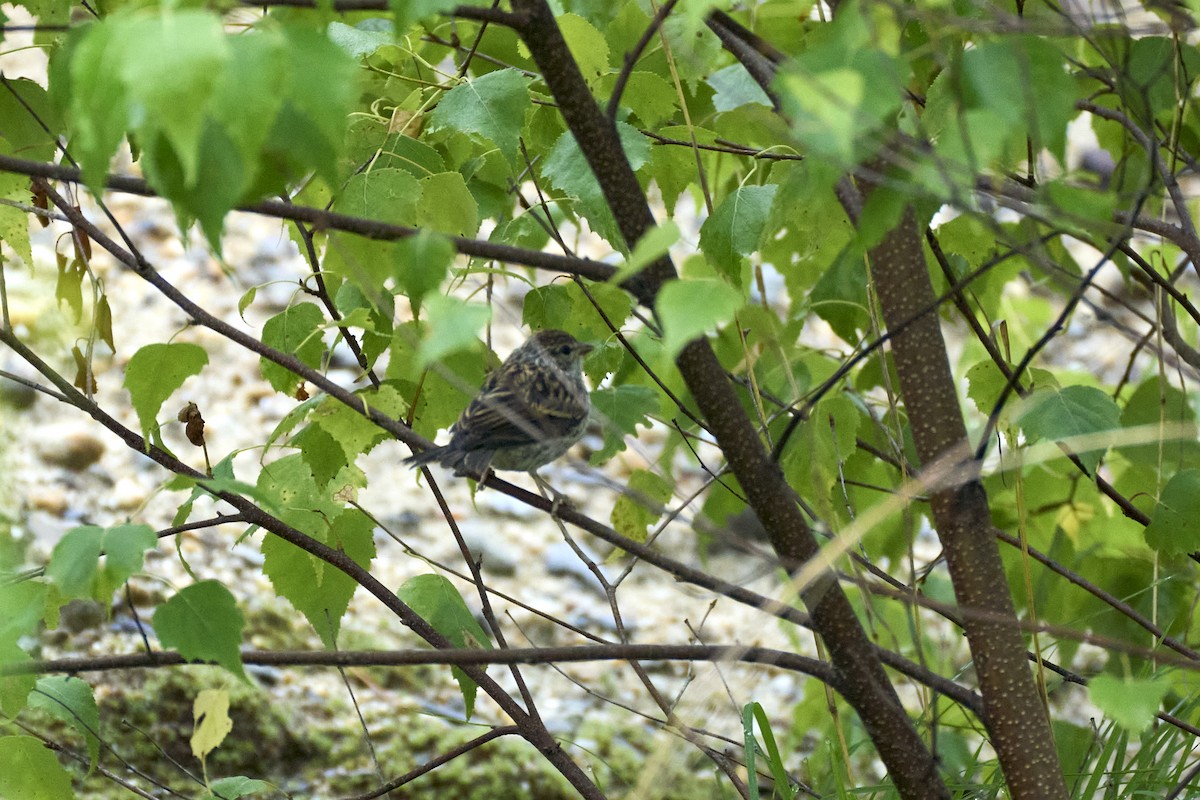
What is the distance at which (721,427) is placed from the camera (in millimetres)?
1460

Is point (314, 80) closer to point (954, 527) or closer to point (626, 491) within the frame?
point (626, 491)

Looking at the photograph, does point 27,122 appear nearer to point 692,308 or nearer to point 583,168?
point 583,168

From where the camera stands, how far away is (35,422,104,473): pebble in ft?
11.6

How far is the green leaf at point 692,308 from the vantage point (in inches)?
37.9

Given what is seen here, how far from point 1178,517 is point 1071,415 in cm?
35

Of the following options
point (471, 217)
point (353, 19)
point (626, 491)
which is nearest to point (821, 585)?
point (626, 491)

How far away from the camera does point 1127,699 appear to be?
112 centimetres

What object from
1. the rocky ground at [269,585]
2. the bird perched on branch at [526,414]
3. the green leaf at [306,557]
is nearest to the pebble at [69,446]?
the rocky ground at [269,585]

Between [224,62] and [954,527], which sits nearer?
[224,62]

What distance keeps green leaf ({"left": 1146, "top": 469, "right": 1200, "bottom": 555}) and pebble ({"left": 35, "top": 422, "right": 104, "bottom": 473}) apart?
9.87 feet

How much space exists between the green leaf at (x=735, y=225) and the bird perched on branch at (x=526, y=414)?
1.77ft

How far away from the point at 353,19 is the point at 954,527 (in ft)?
4.53

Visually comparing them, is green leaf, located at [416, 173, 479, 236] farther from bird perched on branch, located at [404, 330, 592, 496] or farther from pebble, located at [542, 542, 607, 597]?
pebble, located at [542, 542, 607, 597]

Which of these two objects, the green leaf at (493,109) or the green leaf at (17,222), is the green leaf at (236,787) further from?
the green leaf at (493,109)
